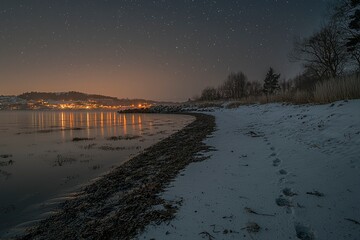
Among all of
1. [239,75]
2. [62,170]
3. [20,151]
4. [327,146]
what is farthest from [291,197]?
[239,75]

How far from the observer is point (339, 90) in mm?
9156

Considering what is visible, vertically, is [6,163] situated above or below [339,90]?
below

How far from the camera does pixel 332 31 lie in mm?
29688

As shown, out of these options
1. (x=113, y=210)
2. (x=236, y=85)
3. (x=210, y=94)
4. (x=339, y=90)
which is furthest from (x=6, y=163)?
(x=210, y=94)

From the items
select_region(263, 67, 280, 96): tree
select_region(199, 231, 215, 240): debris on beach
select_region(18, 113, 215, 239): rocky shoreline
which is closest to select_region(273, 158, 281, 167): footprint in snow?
select_region(18, 113, 215, 239): rocky shoreline

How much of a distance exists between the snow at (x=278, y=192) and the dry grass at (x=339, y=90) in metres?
3.11

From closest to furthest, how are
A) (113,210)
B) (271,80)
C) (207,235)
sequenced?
(207,235) < (113,210) < (271,80)

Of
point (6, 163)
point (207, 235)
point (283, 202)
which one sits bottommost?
point (6, 163)

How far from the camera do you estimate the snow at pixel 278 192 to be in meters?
2.55

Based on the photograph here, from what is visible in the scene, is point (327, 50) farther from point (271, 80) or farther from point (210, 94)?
point (210, 94)

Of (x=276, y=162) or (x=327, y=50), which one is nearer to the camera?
(x=276, y=162)

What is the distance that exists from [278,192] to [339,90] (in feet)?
26.6

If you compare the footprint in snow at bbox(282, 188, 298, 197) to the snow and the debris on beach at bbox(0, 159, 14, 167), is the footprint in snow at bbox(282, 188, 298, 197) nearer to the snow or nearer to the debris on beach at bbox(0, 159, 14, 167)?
the snow

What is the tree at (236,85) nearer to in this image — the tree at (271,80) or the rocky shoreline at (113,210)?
the tree at (271,80)
